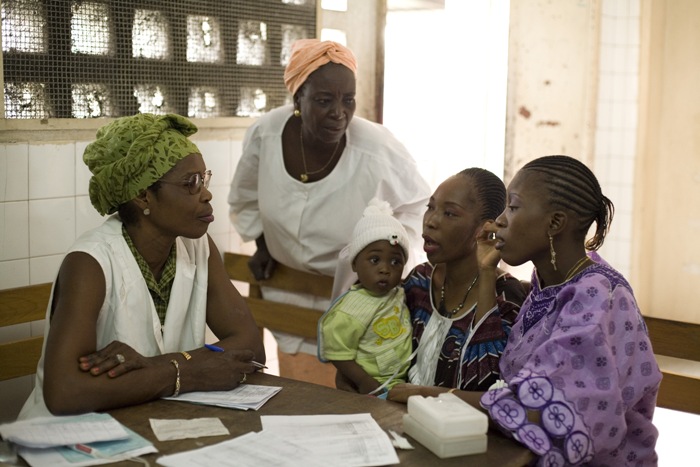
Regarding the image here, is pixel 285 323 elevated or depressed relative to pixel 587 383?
depressed

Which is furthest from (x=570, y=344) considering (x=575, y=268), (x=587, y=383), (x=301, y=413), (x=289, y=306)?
(x=289, y=306)

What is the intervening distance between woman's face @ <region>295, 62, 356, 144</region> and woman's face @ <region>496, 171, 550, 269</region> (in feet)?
4.88

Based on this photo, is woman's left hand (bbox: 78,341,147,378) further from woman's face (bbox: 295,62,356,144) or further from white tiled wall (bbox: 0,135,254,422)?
woman's face (bbox: 295,62,356,144)

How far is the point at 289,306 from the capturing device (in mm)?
4391

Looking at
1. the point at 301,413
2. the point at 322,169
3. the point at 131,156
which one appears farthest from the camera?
the point at 322,169

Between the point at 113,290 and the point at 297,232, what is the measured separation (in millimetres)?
1510

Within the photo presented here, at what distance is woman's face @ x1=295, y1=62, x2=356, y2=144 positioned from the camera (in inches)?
153

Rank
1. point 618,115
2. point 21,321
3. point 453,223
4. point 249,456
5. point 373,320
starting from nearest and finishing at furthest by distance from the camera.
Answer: point 249,456 < point 453,223 < point 373,320 < point 21,321 < point 618,115

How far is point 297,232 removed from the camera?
4.12m

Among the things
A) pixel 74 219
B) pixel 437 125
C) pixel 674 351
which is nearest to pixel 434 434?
pixel 674 351

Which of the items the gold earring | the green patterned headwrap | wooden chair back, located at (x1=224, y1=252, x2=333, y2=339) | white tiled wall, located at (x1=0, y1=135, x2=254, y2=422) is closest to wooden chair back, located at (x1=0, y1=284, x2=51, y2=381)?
white tiled wall, located at (x1=0, y1=135, x2=254, y2=422)

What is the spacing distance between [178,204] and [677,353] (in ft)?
6.32

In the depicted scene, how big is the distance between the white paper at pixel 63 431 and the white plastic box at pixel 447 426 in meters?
0.75

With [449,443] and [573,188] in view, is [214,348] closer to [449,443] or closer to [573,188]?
[449,443]
